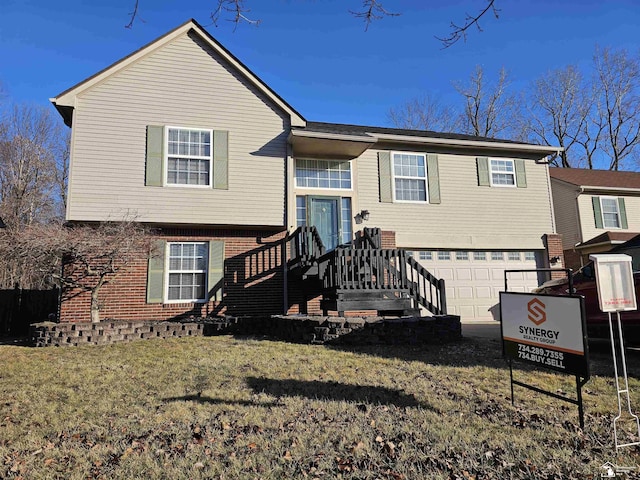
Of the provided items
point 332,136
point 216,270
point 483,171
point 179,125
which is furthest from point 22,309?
point 483,171

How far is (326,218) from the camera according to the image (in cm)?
1205

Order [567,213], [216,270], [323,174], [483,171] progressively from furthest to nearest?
[567,213] → [483,171] → [323,174] → [216,270]

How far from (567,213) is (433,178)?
8569mm

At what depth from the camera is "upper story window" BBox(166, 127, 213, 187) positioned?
35.3 ft

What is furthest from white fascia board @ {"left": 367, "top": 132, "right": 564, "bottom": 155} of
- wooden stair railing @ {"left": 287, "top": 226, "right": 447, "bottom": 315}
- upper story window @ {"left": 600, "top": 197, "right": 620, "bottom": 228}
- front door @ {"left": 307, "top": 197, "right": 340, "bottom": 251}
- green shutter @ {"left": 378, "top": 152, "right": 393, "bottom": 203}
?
upper story window @ {"left": 600, "top": 197, "right": 620, "bottom": 228}

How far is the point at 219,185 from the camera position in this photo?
10859 mm

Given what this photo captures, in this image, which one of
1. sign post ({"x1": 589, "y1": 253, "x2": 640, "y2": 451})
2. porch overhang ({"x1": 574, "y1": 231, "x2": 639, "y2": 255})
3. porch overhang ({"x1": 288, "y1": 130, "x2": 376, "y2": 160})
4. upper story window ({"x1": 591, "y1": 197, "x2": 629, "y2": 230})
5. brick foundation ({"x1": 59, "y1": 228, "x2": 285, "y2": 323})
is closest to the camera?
sign post ({"x1": 589, "y1": 253, "x2": 640, "y2": 451})

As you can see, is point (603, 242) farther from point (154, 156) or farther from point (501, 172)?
point (154, 156)

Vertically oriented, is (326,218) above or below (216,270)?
above

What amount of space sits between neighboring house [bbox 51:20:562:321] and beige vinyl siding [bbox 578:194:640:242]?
19.6ft

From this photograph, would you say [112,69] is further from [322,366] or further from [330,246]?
[322,366]

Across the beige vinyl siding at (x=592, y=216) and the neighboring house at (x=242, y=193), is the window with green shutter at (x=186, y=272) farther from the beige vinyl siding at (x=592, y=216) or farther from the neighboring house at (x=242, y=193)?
the beige vinyl siding at (x=592, y=216)

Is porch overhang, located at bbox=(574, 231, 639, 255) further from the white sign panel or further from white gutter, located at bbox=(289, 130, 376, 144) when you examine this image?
the white sign panel

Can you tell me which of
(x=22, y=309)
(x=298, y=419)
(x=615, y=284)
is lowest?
(x=298, y=419)
